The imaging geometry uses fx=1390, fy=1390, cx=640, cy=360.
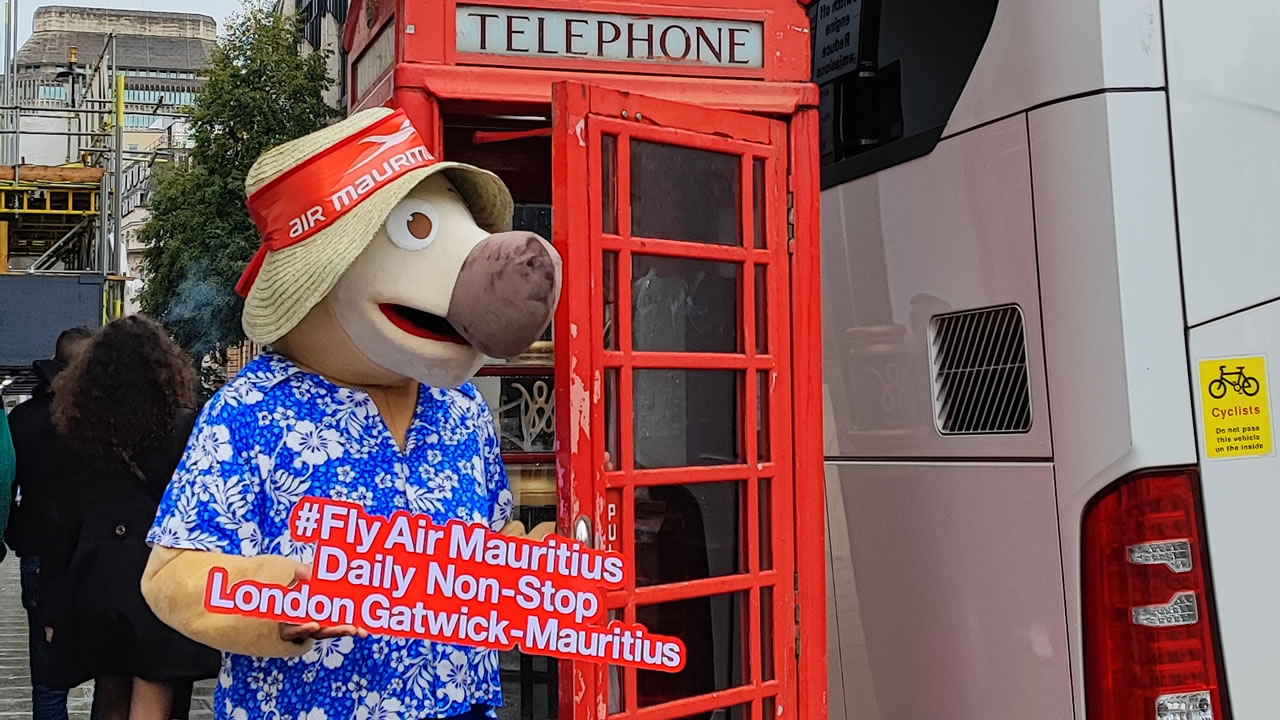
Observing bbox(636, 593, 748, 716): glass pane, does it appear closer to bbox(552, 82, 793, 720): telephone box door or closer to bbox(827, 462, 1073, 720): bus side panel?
bbox(552, 82, 793, 720): telephone box door

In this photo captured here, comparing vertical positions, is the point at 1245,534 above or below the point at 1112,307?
below

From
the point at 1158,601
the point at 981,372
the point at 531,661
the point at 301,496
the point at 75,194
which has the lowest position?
the point at 531,661

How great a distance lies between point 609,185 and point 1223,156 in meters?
1.25

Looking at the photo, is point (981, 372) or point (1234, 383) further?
point (981, 372)

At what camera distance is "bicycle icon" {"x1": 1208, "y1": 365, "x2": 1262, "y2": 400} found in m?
2.77

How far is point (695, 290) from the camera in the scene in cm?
310

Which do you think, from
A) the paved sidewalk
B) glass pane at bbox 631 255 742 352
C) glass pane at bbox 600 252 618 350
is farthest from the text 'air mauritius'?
the paved sidewalk

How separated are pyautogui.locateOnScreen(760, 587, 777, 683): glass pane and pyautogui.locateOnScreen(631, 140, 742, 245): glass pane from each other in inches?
32.0

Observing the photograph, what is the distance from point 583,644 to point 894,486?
4.25 feet

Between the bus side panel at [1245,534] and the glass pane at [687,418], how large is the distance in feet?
3.24

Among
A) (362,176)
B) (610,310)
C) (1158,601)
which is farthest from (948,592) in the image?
(362,176)

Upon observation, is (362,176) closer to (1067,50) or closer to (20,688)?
(1067,50)

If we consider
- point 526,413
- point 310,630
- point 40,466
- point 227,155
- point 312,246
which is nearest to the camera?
point 310,630

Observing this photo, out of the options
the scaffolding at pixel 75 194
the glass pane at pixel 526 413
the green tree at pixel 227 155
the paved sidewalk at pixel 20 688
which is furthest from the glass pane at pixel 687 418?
the green tree at pixel 227 155
